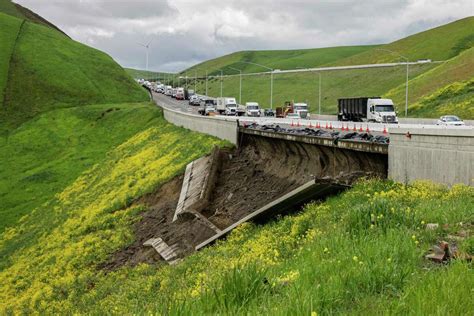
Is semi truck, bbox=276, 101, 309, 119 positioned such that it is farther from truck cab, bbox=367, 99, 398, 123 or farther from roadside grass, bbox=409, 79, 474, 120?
truck cab, bbox=367, 99, 398, 123

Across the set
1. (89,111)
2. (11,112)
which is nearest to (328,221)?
(89,111)

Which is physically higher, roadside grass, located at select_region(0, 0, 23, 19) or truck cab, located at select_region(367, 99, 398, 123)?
roadside grass, located at select_region(0, 0, 23, 19)

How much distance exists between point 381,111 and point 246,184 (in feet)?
97.6

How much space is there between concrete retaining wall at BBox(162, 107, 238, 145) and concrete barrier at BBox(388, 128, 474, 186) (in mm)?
16571

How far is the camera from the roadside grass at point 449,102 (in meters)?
55.4

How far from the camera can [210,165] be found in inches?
1045

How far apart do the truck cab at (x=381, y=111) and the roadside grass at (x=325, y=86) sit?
22626mm

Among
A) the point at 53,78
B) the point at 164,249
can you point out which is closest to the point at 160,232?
the point at 164,249

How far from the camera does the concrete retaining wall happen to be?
31.5m

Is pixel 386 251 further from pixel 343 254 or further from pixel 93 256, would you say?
pixel 93 256

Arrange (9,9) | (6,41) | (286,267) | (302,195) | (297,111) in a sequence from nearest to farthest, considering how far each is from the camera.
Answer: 1. (286,267)
2. (302,195)
3. (297,111)
4. (6,41)
5. (9,9)

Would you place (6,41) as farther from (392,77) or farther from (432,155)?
(432,155)

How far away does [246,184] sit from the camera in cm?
2452

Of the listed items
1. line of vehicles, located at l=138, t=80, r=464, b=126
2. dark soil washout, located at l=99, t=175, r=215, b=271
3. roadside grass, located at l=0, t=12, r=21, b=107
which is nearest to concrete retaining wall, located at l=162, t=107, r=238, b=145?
dark soil washout, located at l=99, t=175, r=215, b=271
